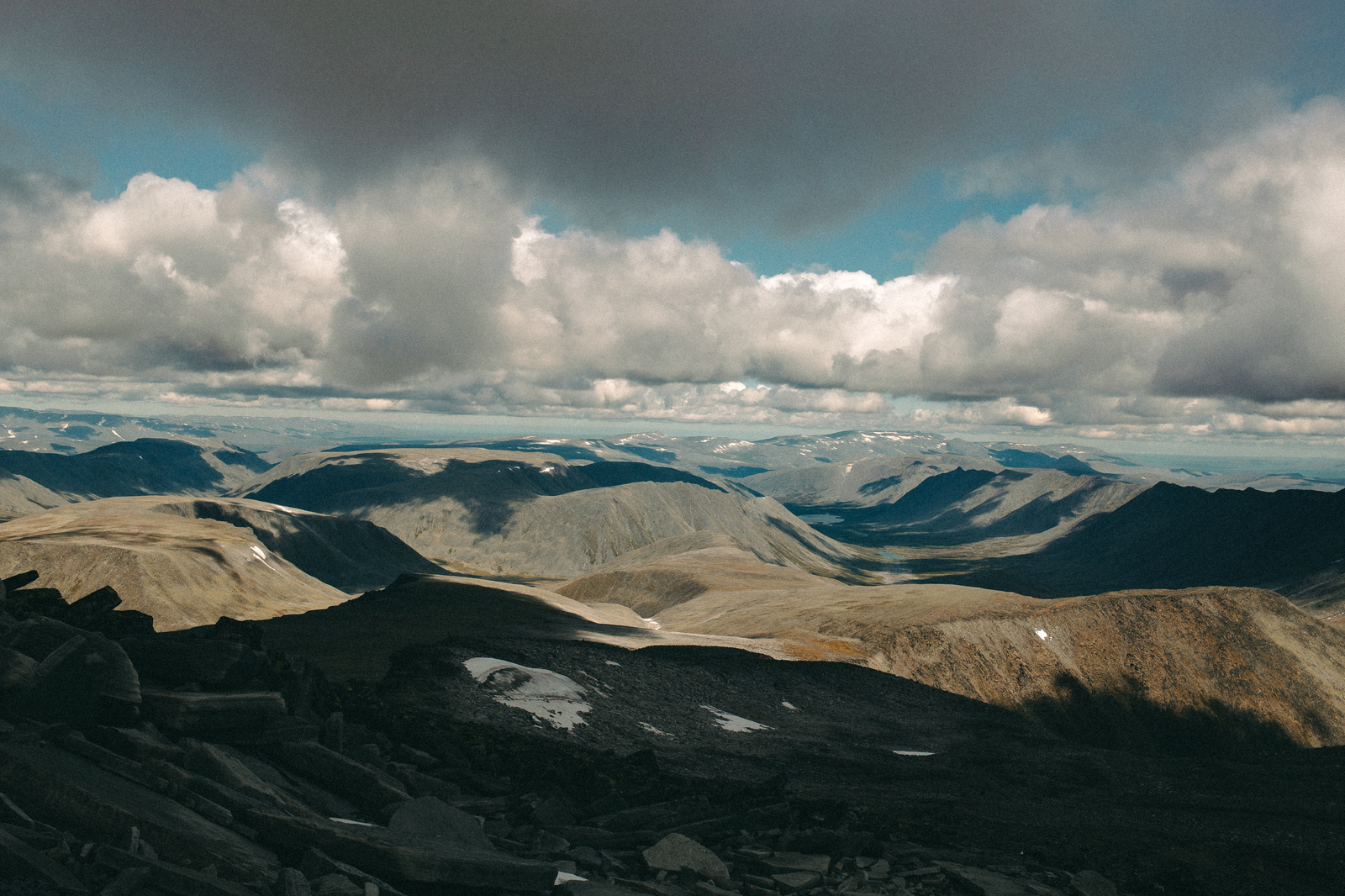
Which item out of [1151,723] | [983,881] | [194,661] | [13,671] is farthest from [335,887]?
[1151,723]

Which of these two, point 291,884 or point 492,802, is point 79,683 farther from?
point 492,802

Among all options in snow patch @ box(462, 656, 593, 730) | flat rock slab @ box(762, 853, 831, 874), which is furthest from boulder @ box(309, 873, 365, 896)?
snow patch @ box(462, 656, 593, 730)

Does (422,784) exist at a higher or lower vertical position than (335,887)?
lower

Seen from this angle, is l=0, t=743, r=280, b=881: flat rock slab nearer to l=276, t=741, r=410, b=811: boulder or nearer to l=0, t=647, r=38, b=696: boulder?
l=0, t=647, r=38, b=696: boulder

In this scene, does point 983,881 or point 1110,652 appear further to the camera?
point 1110,652

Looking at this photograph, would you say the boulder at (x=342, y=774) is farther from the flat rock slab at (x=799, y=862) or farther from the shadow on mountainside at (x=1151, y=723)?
the shadow on mountainside at (x=1151, y=723)

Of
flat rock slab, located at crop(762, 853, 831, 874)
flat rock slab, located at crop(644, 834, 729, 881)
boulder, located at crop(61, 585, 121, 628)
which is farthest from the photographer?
boulder, located at crop(61, 585, 121, 628)

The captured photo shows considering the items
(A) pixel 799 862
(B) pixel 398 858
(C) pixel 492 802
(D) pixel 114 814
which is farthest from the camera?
(C) pixel 492 802
